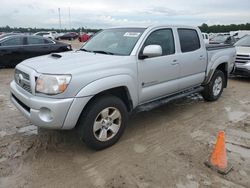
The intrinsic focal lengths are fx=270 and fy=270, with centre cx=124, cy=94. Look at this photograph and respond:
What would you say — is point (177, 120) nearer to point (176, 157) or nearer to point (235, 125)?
point (235, 125)

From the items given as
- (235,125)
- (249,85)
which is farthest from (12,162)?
(249,85)

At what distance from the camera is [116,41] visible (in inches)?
187

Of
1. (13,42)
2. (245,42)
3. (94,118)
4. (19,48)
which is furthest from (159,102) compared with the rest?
(13,42)

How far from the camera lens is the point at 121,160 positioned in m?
3.75

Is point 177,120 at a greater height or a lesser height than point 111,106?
lesser

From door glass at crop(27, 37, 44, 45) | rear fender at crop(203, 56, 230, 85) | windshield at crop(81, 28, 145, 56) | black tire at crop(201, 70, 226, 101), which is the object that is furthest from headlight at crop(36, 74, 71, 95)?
door glass at crop(27, 37, 44, 45)

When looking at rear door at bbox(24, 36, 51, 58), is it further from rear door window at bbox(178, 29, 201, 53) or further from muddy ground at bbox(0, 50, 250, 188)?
rear door window at bbox(178, 29, 201, 53)

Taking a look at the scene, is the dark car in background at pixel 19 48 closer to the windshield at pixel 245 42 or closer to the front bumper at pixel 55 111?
the windshield at pixel 245 42

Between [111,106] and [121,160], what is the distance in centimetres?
78

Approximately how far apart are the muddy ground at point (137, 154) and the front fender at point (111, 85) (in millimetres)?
824

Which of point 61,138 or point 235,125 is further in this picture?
point 235,125

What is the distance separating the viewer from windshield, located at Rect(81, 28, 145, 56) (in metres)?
4.49

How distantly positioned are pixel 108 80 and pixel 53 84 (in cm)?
77

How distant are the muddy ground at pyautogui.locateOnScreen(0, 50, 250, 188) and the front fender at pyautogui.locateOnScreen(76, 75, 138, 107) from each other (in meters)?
0.82
